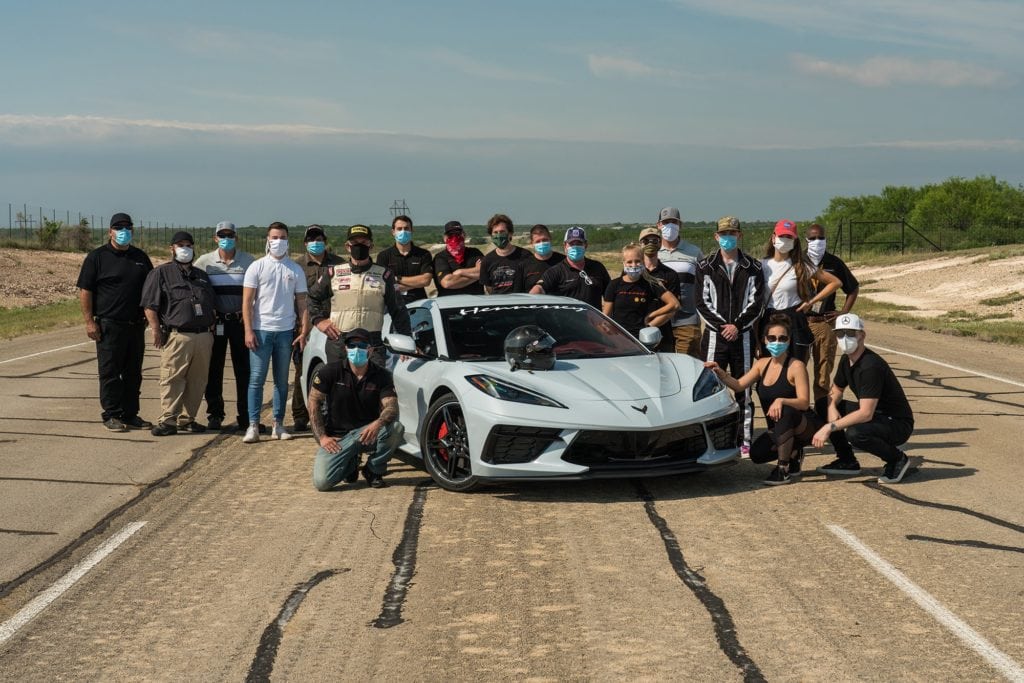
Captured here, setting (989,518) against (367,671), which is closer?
(367,671)

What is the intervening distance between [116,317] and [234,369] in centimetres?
129

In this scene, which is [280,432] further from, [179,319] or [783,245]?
[783,245]

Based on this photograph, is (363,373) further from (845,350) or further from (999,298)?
(999,298)

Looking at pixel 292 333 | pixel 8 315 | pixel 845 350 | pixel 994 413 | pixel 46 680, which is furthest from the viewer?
pixel 8 315

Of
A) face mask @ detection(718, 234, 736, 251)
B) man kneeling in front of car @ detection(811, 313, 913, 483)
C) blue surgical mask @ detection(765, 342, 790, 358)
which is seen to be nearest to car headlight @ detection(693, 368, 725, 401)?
blue surgical mask @ detection(765, 342, 790, 358)

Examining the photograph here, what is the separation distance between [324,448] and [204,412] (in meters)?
4.85

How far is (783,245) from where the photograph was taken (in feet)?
34.6

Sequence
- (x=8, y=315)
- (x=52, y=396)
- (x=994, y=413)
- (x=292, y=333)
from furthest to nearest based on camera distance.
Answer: (x=8, y=315), (x=52, y=396), (x=994, y=413), (x=292, y=333)

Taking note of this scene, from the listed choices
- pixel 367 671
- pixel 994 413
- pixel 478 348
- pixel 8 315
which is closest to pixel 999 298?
pixel 994 413

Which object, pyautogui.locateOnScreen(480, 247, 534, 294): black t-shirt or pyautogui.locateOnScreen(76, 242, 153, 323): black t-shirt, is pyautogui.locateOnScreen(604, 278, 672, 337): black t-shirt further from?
pyautogui.locateOnScreen(76, 242, 153, 323): black t-shirt

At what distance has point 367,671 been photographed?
516 cm

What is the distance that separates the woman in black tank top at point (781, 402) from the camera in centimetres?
923

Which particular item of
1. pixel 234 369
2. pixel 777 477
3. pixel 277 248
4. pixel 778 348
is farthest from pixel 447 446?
pixel 234 369

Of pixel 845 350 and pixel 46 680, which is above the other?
pixel 845 350
